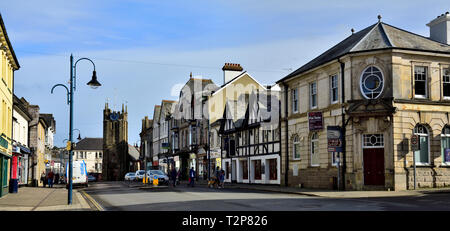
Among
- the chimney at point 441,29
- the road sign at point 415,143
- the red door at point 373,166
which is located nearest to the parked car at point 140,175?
the red door at point 373,166

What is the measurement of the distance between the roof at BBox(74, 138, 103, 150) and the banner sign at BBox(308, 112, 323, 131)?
108m

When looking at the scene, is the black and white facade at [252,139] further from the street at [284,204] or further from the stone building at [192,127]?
the street at [284,204]

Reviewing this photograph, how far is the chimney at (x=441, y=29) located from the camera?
3231 centimetres

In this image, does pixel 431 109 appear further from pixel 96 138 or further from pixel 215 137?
pixel 96 138

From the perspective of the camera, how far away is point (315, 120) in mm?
31656

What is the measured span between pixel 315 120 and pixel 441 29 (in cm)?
1037

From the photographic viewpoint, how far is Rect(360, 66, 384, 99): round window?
28.1 m

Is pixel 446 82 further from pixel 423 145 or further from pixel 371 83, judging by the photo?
pixel 371 83

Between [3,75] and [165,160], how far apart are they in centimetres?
4971

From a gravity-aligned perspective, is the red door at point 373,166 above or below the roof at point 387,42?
below

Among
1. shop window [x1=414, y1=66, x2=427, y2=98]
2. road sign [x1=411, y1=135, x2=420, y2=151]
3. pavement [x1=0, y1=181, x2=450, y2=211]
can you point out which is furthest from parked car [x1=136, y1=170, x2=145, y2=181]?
road sign [x1=411, y1=135, x2=420, y2=151]

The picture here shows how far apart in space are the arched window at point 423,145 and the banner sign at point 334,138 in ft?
13.8

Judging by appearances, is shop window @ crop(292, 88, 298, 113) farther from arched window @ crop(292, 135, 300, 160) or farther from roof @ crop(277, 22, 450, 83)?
roof @ crop(277, 22, 450, 83)

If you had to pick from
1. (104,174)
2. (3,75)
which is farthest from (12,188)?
(104,174)
